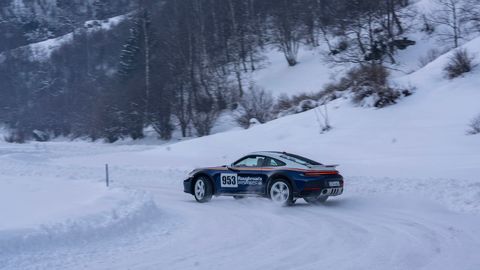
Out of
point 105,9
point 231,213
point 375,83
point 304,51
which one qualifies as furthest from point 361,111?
point 105,9

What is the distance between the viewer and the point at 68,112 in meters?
74.0

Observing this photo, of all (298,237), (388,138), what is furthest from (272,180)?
(388,138)

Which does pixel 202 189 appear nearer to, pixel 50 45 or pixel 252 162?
pixel 252 162

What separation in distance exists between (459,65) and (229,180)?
14.8 meters

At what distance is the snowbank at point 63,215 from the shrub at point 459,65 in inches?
663

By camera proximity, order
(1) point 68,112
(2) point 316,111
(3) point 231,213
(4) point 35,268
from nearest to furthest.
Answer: (4) point 35,268 → (3) point 231,213 → (2) point 316,111 → (1) point 68,112

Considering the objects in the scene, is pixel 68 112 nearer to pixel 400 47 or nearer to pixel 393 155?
pixel 400 47

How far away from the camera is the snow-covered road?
8.16 metres

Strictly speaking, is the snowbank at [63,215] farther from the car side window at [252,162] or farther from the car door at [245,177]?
the car side window at [252,162]

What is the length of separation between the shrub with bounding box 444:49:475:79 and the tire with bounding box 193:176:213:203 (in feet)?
48.0

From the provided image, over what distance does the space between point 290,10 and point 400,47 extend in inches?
553

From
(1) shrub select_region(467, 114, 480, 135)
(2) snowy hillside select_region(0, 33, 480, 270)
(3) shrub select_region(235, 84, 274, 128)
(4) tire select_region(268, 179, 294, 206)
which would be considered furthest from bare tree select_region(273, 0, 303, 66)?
(4) tire select_region(268, 179, 294, 206)

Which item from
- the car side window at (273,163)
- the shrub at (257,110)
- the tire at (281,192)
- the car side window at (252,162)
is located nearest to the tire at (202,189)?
the car side window at (252,162)

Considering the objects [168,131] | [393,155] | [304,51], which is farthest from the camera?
[304,51]
